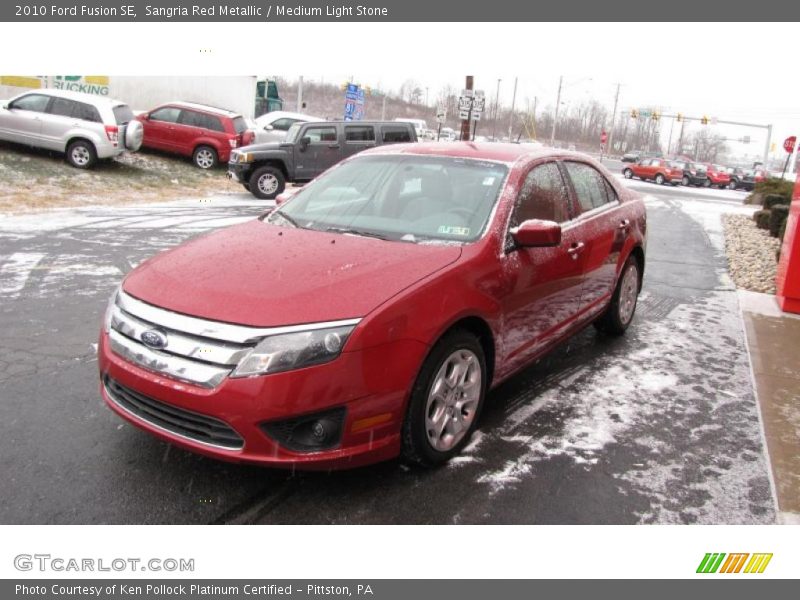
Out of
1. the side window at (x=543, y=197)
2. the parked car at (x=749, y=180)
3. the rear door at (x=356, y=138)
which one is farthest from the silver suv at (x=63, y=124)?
the parked car at (x=749, y=180)

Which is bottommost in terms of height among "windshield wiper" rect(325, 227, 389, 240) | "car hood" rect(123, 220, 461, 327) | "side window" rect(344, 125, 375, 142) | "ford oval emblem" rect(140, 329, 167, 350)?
"ford oval emblem" rect(140, 329, 167, 350)

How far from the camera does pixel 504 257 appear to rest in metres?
3.68

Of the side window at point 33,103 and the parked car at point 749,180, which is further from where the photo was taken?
the parked car at point 749,180

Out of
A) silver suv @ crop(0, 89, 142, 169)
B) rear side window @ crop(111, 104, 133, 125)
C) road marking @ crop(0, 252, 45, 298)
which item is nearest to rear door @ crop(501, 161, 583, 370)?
road marking @ crop(0, 252, 45, 298)

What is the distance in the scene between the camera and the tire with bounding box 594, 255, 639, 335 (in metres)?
5.59

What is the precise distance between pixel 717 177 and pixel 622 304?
4146 cm

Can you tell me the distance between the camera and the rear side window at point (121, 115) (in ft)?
51.2

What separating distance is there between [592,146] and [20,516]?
314ft

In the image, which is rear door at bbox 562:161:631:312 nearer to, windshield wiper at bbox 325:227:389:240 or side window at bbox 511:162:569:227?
side window at bbox 511:162:569:227

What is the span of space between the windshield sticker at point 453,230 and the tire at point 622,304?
2339 mm

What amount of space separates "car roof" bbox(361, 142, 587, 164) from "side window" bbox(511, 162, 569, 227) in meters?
0.13

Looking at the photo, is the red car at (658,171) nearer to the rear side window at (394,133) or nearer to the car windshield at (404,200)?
the rear side window at (394,133)

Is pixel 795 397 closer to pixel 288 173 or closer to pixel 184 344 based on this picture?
pixel 184 344

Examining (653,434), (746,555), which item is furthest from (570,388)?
(746,555)
